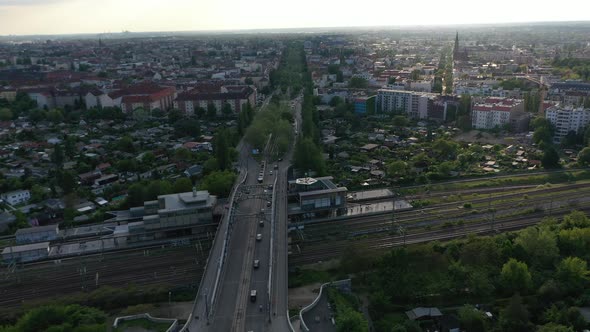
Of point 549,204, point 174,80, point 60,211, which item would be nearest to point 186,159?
point 60,211

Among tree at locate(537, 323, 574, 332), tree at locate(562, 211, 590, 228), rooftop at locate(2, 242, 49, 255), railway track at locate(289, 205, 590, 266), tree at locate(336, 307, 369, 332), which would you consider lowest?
railway track at locate(289, 205, 590, 266)

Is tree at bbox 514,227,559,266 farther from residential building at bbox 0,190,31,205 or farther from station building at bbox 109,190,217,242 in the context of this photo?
residential building at bbox 0,190,31,205

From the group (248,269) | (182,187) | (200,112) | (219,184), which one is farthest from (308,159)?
(200,112)

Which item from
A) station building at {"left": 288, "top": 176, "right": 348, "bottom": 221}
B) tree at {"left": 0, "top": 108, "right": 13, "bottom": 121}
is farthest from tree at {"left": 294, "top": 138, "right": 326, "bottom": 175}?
tree at {"left": 0, "top": 108, "right": 13, "bottom": 121}

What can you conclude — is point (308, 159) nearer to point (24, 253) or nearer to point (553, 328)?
point (24, 253)

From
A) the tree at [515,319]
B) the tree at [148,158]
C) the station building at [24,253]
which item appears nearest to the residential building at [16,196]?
the station building at [24,253]

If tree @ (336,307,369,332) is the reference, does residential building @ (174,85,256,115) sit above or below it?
above
